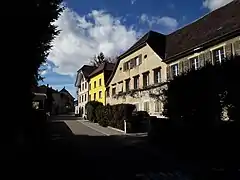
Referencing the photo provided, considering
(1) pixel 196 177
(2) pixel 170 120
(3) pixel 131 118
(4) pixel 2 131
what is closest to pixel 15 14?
(4) pixel 2 131

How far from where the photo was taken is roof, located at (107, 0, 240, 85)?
22.3 m

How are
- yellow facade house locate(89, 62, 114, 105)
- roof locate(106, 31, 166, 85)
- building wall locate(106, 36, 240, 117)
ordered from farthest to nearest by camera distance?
yellow facade house locate(89, 62, 114, 105) < roof locate(106, 31, 166, 85) < building wall locate(106, 36, 240, 117)

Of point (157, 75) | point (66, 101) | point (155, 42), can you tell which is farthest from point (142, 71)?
point (66, 101)

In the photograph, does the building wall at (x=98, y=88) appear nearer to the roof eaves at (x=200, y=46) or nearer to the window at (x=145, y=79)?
the window at (x=145, y=79)

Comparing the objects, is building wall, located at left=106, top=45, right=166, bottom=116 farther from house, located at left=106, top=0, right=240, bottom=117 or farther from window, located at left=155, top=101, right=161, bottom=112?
window, located at left=155, top=101, right=161, bottom=112

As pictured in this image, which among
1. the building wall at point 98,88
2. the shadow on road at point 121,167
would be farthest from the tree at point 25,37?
the building wall at point 98,88

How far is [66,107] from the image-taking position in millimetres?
102812

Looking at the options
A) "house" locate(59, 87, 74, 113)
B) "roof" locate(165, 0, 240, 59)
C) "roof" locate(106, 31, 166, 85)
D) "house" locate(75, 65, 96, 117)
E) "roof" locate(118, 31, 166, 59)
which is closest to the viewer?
"roof" locate(165, 0, 240, 59)

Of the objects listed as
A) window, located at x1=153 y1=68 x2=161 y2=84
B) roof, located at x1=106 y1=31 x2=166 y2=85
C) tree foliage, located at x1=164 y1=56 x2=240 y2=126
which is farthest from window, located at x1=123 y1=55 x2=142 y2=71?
tree foliage, located at x1=164 y1=56 x2=240 y2=126

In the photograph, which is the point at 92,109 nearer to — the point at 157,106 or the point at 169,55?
the point at 157,106

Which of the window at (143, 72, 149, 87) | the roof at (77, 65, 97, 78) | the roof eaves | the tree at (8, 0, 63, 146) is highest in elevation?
the roof at (77, 65, 97, 78)

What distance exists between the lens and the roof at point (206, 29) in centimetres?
2231

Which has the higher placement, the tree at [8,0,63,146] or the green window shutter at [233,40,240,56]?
the green window shutter at [233,40,240,56]

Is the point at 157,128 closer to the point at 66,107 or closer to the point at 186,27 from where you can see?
the point at 186,27
